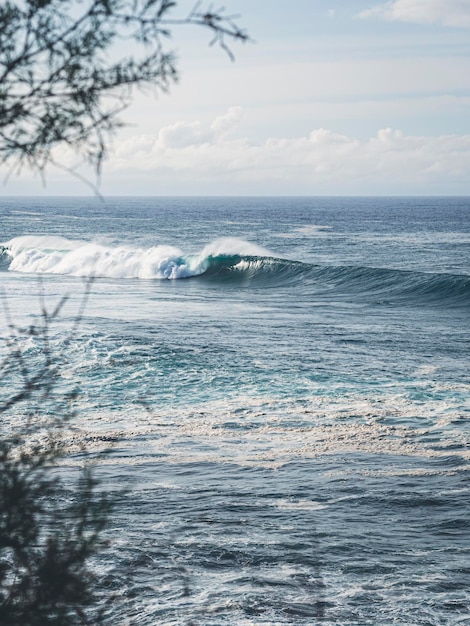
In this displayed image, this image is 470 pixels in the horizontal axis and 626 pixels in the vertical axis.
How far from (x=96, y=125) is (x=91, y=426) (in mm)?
8823

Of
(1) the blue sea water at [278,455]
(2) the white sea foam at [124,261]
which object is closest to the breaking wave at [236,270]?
(2) the white sea foam at [124,261]

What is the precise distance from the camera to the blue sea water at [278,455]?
7.12m

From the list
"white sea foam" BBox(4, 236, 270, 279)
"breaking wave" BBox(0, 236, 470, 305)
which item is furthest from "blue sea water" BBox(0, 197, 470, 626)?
"white sea foam" BBox(4, 236, 270, 279)

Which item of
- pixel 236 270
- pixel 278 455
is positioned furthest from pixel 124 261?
pixel 278 455

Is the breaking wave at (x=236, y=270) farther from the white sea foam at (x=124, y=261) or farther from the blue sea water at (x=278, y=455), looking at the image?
the blue sea water at (x=278, y=455)

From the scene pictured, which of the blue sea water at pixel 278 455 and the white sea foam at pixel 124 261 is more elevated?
the white sea foam at pixel 124 261

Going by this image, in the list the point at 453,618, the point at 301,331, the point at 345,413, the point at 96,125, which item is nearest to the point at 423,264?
the point at 301,331

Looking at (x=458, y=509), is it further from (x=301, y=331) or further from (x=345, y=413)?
(x=301, y=331)

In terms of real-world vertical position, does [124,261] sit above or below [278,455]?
above

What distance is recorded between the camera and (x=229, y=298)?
2950cm

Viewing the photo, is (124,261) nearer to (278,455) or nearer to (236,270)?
(236,270)

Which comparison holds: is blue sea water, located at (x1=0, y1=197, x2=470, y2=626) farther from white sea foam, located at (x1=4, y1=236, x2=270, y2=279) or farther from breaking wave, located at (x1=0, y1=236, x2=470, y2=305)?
white sea foam, located at (x1=4, y1=236, x2=270, y2=279)

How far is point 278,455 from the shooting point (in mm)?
10828

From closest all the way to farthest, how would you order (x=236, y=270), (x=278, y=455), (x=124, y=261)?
(x=278, y=455)
(x=236, y=270)
(x=124, y=261)
